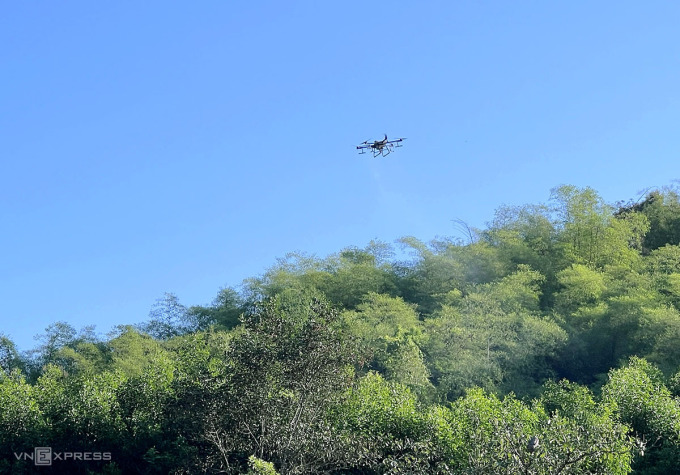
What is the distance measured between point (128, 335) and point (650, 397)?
74.9 feet

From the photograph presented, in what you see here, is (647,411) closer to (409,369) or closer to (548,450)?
(548,450)

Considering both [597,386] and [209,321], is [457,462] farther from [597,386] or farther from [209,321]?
[209,321]

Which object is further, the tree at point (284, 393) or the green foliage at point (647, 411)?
the green foliage at point (647, 411)

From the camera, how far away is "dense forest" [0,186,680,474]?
15.0 m

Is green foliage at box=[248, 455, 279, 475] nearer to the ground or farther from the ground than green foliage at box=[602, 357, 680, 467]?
farther from the ground

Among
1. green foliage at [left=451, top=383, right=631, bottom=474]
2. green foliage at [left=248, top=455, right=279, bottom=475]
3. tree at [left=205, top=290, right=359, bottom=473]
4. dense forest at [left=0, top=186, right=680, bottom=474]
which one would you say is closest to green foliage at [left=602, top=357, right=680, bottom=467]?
dense forest at [left=0, top=186, right=680, bottom=474]

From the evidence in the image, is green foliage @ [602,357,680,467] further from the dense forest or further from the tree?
the tree

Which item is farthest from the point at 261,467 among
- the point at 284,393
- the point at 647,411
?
the point at 647,411

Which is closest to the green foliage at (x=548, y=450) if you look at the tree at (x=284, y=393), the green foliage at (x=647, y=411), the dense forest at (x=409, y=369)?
the dense forest at (x=409, y=369)

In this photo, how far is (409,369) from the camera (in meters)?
26.1

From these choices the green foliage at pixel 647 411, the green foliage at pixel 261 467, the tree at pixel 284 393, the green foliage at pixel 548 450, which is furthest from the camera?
the green foliage at pixel 647 411

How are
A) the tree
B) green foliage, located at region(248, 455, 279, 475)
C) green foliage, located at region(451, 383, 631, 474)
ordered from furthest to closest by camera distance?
the tree, green foliage, located at region(248, 455, 279, 475), green foliage, located at region(451, 383, 631, 474)

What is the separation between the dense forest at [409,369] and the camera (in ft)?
49.1

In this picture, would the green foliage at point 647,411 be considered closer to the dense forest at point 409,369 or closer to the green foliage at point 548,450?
the dense forest at point 409,369
